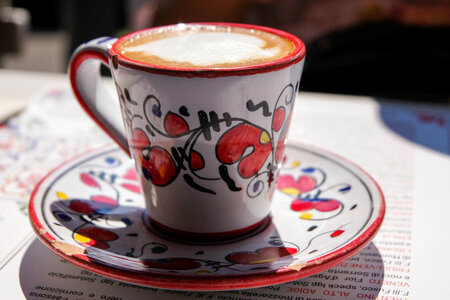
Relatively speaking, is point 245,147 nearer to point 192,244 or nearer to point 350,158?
point 192,244

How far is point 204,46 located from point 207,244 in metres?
0.17

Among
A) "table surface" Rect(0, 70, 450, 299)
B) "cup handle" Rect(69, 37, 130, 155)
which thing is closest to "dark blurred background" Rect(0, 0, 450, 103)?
"table surface" Rect(0, 70, 450, 299)

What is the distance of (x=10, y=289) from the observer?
0.39 metres

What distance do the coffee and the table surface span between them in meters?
0.18

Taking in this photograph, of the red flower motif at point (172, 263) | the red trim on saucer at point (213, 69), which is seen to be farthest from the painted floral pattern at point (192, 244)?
the red trim on saucer at point (213, 69)

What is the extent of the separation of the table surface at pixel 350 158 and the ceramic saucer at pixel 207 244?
1.2 inches

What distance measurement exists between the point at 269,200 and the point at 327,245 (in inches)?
3.7

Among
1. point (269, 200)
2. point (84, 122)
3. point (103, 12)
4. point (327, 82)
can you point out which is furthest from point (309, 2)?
point (269, 200)

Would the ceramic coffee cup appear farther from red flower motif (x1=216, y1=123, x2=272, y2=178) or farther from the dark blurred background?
the dark blurred background

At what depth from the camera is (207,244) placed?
0.44 meters

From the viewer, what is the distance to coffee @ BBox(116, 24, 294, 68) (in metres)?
0.41

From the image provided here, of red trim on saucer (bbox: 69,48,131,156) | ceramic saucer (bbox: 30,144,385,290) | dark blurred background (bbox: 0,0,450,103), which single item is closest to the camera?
ceramic saucer (bbox: 30,144,385,290)

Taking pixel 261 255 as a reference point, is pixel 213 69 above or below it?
above

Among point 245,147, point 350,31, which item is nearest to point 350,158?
point 245,147
